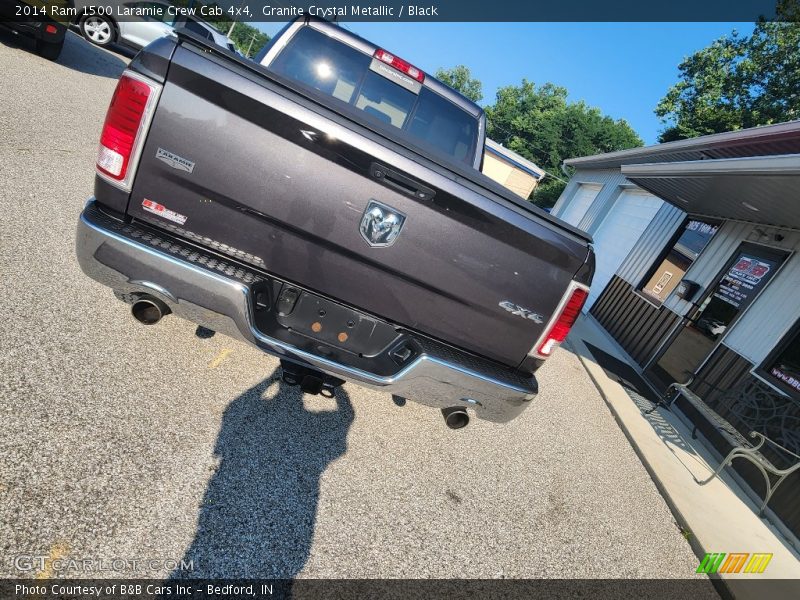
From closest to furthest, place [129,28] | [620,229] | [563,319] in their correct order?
[563,319] < [620,229] < [129,28]

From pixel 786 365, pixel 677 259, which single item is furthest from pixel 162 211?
pixel 677 259

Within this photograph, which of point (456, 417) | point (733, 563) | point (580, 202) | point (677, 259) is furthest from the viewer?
point (580, 202)

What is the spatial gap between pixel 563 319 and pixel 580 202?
1584cm

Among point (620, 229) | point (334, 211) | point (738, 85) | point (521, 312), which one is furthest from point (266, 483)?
point (738, 85)

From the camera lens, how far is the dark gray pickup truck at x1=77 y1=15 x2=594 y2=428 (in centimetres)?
178

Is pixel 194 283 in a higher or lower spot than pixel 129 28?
lower

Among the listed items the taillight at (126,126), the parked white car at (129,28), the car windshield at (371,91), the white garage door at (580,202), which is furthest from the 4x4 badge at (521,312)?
the white garage door at (580,202)

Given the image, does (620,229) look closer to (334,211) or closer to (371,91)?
(371,91)

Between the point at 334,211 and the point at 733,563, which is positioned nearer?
the point at 334,211

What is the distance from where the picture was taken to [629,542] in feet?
9.98

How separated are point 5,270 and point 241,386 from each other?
187 centimetres

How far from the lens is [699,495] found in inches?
162

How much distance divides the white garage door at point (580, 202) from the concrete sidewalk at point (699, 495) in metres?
10.3

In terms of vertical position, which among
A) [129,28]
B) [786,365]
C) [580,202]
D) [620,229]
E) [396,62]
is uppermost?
[580,202]
